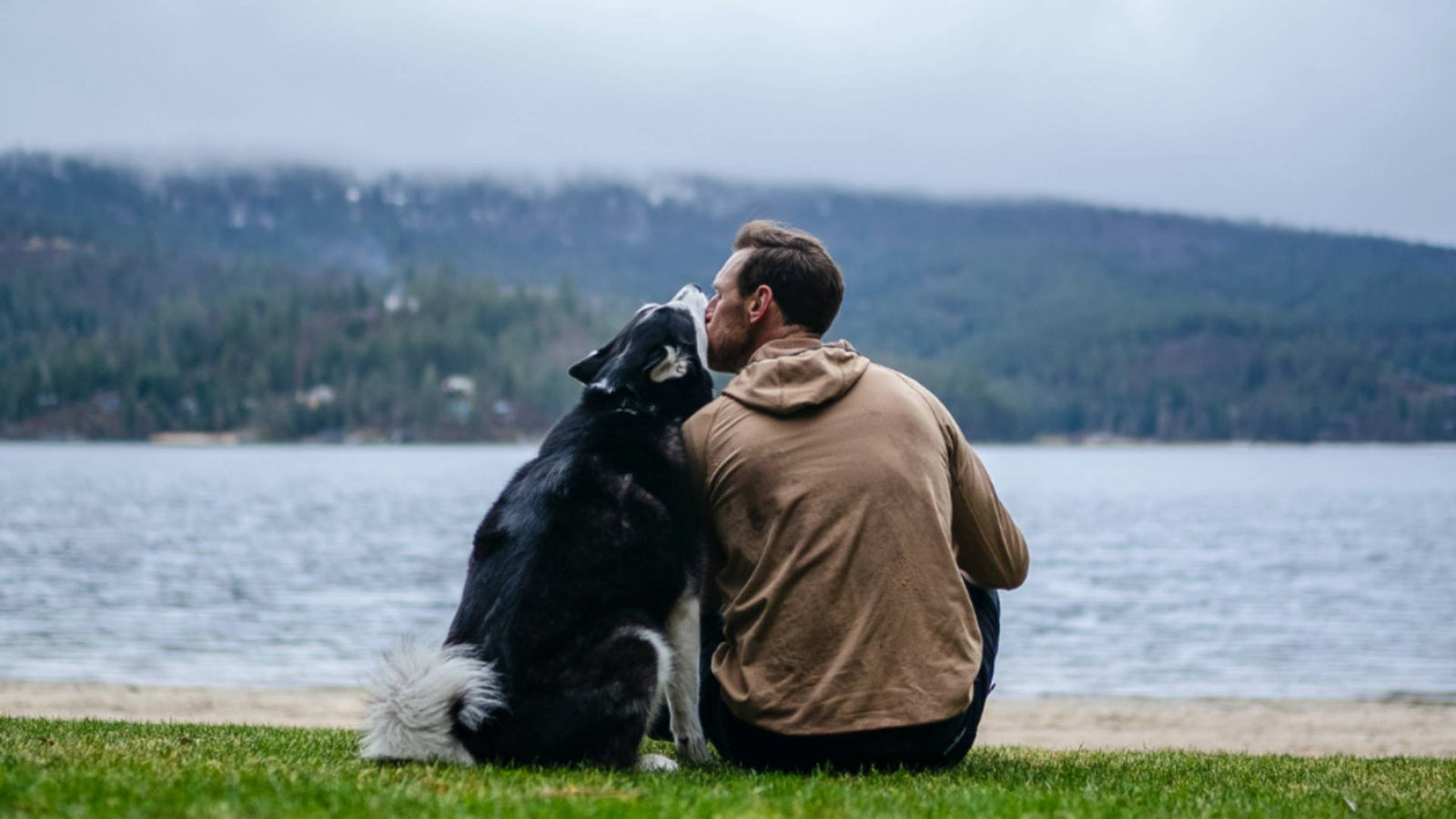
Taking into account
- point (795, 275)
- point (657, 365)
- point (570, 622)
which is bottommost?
point (570, 622)

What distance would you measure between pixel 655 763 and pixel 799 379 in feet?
5.83

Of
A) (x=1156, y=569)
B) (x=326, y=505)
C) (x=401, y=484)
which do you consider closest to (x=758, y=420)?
(x=1156, y=569)

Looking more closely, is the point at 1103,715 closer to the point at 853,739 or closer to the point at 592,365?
the point at 853,739

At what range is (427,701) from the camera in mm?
5402

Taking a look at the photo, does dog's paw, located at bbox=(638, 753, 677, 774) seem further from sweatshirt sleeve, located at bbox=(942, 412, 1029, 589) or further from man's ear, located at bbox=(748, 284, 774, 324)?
man's ear, located at bbox=(748, 284, 774, 324)

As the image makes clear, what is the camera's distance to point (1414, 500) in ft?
331

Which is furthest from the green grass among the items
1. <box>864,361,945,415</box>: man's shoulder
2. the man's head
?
the man's head

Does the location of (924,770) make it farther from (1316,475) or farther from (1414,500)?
(1316,475)

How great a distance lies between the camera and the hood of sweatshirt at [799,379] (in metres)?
5.60

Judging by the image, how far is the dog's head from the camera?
6.00 metres

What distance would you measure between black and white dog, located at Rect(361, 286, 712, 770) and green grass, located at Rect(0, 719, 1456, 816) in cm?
17

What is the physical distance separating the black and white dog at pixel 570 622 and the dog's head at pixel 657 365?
14 centimetres

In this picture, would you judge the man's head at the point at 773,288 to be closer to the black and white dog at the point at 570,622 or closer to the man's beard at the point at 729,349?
the man's beard at the point at 729,349

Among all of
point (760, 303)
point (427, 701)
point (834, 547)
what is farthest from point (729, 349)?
point (427, 701)
